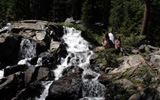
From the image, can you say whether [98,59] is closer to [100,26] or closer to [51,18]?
[100,26]

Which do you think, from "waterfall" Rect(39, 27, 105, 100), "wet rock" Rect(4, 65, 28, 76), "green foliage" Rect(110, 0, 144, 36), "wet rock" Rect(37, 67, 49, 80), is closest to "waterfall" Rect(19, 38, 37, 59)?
"wet rock" Rect(4, 65, 28, 76)

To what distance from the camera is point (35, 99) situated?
26.8ft

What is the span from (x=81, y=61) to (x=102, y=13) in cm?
1995

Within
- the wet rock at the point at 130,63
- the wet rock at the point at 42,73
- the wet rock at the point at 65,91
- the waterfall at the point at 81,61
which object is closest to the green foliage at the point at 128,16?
the waterfall at the point at 81,61

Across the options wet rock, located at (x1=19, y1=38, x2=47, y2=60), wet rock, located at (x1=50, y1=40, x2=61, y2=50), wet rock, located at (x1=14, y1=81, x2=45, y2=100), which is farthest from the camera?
wet rock, located at (x1=50, y1=40, x2=61, y2=50)

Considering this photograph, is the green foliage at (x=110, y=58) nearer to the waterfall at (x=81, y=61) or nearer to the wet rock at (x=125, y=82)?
the waterfall at (x=81, y=61)

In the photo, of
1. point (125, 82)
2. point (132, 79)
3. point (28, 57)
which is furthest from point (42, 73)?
point (132, 79)

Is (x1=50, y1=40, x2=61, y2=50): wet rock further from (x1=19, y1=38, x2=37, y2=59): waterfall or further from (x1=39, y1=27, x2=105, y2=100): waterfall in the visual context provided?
(x1=19, y1=38, x2=37, y2=59): waterfall

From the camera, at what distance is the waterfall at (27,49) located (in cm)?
1334

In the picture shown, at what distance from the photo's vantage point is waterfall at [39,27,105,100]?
8.02 meters

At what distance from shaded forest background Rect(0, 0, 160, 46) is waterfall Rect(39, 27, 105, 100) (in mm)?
5512

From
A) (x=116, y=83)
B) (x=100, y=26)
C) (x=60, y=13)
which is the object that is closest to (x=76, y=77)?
(x=116, y=83)

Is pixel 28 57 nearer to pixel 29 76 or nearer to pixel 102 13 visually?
pixel 29 76

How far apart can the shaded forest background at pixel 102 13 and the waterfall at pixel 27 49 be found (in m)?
10.7
